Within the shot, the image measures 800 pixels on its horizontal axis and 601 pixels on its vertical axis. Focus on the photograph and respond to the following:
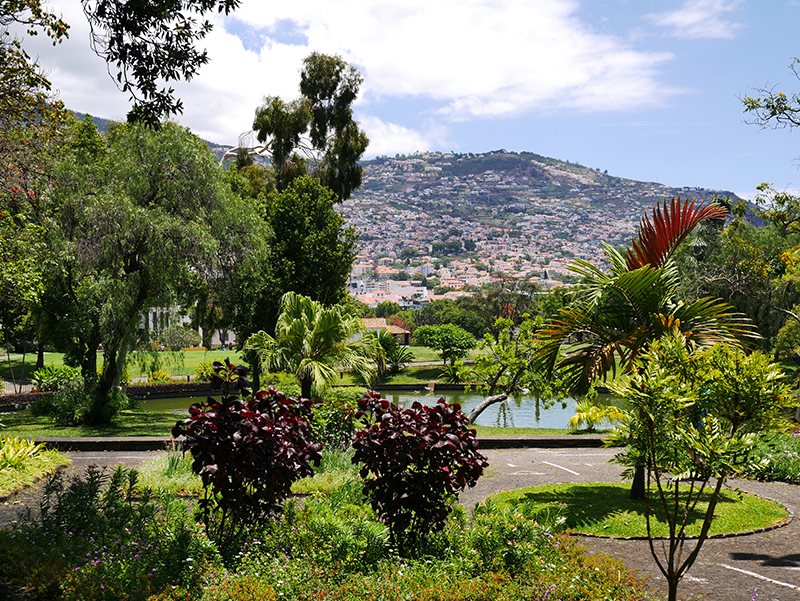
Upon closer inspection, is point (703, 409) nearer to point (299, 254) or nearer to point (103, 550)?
point (103, 550)

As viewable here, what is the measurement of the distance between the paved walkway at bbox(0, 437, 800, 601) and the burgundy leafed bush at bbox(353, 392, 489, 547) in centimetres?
179

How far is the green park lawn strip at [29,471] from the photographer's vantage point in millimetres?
7668

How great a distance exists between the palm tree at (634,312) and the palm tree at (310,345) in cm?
627

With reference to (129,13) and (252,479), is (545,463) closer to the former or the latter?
(252,479)

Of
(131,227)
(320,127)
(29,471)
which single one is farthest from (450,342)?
(29,471)

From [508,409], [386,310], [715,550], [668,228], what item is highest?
[386,310]

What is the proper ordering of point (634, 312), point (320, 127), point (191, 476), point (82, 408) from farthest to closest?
point (320, 127) < point (82, 408) < point (191, 476) < point (634, 312)

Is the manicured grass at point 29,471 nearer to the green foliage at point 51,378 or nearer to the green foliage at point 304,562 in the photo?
the green foliage at point 304,562

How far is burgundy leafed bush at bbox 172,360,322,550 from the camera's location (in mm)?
Result: 4898

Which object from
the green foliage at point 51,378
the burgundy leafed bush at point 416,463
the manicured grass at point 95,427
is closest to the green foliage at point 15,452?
the manicured grass at point 95,427

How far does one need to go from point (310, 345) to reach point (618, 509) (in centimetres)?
786

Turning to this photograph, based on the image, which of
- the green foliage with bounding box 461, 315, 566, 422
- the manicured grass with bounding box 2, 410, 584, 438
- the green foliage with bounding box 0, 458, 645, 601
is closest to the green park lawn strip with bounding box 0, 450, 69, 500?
the green foliage with bounding box 0, 458, 645, 601

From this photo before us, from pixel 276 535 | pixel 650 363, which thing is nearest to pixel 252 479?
pixel 276 535

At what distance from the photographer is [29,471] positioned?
834 centimetres
